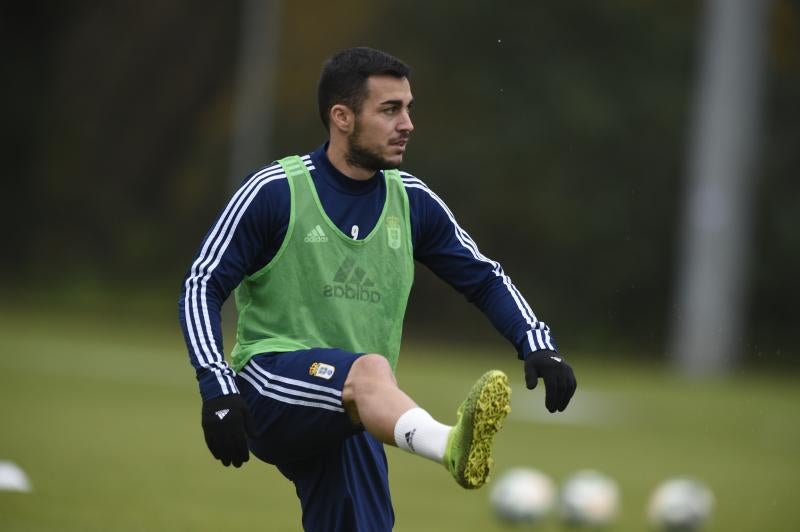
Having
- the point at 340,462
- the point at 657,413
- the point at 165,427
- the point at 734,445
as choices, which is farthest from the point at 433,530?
the point at 657,413

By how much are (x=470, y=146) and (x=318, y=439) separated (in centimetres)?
2483

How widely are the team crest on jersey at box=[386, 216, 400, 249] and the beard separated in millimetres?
203

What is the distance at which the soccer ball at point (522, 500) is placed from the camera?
29.1ft

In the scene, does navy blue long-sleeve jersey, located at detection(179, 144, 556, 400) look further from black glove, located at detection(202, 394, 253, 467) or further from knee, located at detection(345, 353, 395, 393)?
knee, located at detection(345, 353, 395, 393)

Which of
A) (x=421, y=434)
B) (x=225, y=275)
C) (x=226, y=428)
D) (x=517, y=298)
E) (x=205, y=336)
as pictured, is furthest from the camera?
(x=517, y=298)

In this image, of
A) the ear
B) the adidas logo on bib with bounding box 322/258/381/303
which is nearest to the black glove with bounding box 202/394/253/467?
the adidas logo on bib with bounding box 322/258/381/303

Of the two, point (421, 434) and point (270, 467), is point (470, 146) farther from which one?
point (421, 434)

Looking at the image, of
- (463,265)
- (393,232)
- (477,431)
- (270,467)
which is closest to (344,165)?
(393,232)

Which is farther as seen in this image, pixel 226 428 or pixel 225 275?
pixel 225 275

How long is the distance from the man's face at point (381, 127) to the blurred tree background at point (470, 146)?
20877mm

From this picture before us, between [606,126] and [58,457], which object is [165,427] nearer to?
[58,457]

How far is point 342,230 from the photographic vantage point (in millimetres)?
5758

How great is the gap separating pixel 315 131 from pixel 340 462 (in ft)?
83.3

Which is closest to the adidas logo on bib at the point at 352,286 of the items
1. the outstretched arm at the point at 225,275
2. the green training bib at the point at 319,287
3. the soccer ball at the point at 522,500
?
the green training bib at the point at 319,287
